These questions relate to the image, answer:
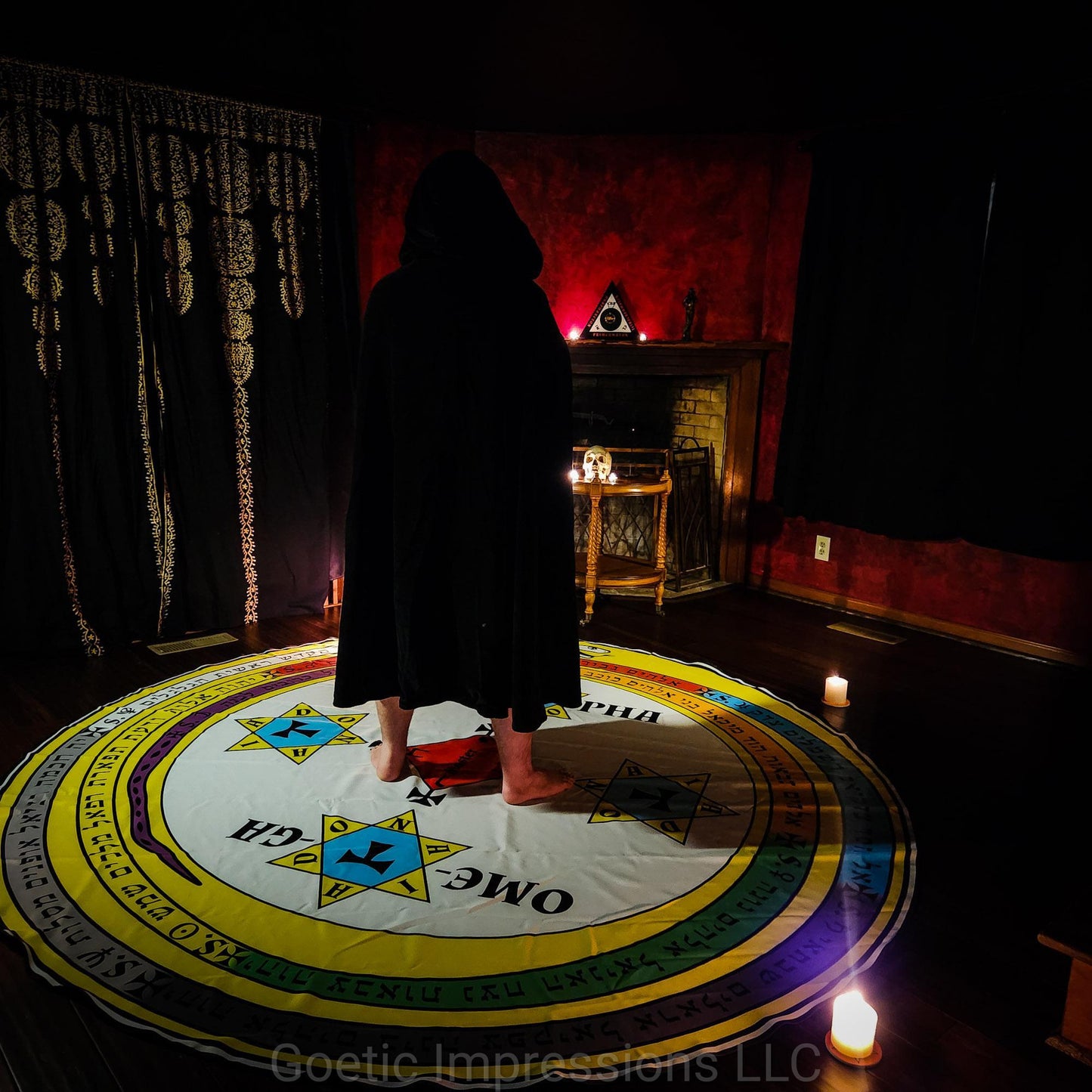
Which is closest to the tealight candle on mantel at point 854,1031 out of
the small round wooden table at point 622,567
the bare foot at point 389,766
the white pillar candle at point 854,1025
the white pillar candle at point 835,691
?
the white pillar candle at point 854,1025

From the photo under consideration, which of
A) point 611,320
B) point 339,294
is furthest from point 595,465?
point 339,294

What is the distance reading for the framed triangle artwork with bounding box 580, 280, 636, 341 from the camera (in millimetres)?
3645

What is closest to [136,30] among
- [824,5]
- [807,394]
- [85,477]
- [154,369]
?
[154,369]

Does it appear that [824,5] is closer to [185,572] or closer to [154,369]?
[154,369]

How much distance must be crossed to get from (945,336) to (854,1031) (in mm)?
2490

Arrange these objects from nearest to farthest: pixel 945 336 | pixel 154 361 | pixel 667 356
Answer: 1. pixel 154 361
2. pixel 945 336
3. pixel 667 356

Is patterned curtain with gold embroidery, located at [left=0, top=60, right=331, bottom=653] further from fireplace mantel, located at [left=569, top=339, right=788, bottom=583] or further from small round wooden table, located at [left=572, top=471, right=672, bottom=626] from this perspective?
fireplace mantel, located at [left=569, top=339, right=788, bottom=583]

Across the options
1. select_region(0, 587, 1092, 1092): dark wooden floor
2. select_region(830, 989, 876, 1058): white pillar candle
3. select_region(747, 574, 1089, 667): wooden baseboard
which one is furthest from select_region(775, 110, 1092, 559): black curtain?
select_region(830, 989, 876, 1058): white pillar candle

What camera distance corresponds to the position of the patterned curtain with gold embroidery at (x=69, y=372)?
2.62m

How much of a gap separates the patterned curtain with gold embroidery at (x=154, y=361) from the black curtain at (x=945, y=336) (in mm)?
1960

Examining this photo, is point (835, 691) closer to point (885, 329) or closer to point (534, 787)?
point (534, 787)

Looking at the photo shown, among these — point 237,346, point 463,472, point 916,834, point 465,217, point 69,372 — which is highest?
point 465,217

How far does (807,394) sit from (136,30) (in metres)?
2.57

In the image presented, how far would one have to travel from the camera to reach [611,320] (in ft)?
12.0
